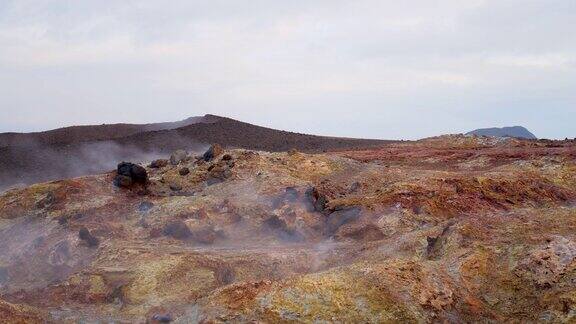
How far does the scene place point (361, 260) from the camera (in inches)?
725

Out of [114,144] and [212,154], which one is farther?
[114,144]

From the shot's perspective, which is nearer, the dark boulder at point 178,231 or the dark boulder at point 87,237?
the dark boulder at point 87,237

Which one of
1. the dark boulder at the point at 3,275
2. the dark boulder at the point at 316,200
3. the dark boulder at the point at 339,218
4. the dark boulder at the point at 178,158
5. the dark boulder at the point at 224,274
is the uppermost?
the dark boulder at the point at 178,158

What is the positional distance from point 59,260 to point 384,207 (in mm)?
13639

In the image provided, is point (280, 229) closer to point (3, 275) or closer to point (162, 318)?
point (162, 318)

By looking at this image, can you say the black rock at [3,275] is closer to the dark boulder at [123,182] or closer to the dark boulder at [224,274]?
the dark boulder at [224,274]

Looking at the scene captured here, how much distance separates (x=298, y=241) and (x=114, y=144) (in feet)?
126

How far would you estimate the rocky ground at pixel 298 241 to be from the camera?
15.1 m

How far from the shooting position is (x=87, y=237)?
74.2ft

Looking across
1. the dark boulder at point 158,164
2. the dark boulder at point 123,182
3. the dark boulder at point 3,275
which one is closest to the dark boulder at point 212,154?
the dark boulder at point 158,164

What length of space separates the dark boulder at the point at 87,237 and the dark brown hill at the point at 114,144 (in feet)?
67.9

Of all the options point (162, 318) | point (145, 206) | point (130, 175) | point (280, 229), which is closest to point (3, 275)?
point (145, 206)

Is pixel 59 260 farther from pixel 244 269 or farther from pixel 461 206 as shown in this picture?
pixel 461 206

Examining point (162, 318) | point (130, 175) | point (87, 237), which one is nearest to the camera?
point (162, 318)
